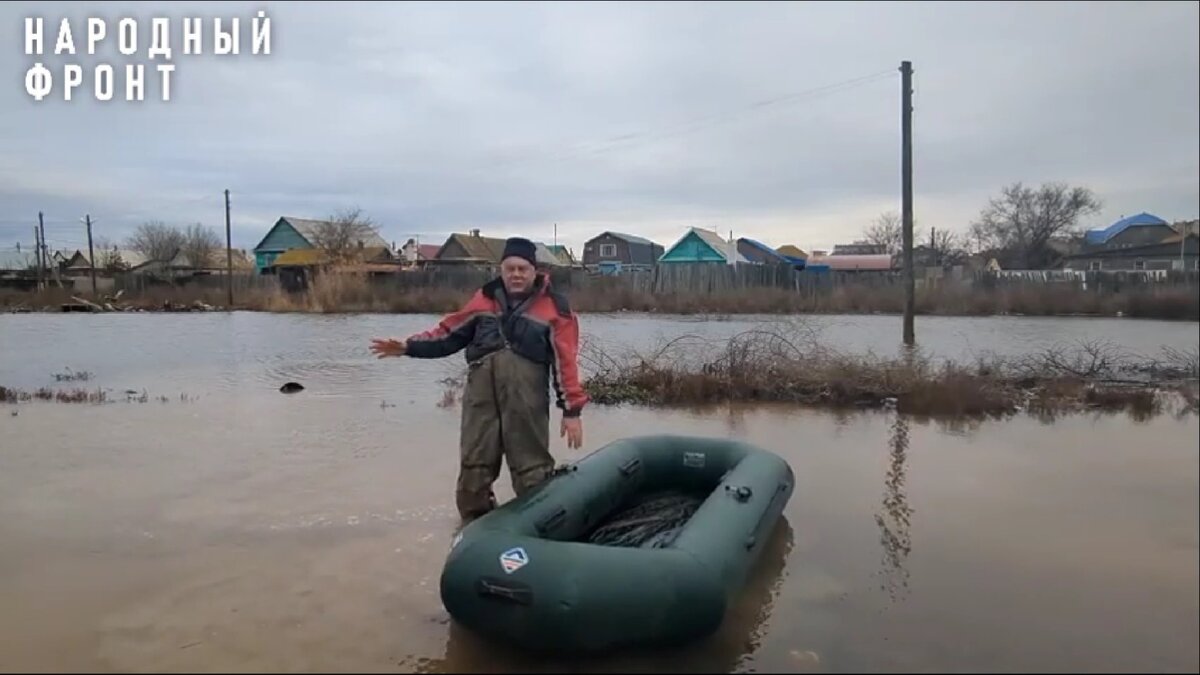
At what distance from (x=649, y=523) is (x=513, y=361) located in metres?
1.25

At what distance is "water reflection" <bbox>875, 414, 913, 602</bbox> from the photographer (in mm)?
4289

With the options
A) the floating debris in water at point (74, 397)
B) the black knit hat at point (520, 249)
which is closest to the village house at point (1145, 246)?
the black knit hat at point (520, 249)

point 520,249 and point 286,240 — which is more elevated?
point 286,240

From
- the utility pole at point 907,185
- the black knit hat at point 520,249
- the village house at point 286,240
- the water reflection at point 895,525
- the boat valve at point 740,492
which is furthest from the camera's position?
the village house at point 286,240

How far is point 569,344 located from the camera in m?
4.57

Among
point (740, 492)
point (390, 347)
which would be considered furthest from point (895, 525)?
point (390, 347)

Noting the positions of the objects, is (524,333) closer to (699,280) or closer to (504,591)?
(504,591)

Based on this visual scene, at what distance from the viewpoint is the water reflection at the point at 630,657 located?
3.38 meters

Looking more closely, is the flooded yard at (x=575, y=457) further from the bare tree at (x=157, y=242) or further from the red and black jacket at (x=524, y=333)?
the bare tree at (x=157, y=242)

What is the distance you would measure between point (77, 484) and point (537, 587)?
196 inches

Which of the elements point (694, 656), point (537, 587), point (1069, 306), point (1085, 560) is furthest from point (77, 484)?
point (1069, 306)

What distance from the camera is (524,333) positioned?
4500mm

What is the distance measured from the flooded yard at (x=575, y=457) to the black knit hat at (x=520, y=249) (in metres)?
1.77

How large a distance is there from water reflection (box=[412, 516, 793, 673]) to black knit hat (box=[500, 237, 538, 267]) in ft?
6.24
